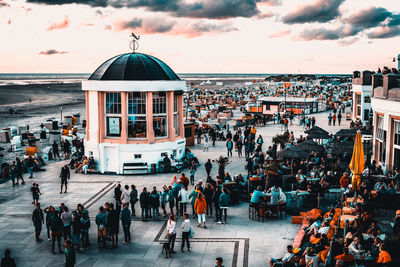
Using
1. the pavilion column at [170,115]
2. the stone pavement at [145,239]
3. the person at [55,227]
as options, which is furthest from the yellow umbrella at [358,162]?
the pavilion column at [170,115]

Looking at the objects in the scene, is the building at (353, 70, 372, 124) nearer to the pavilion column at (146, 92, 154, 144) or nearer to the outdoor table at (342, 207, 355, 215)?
the pavilion column at (146, 92, 154, 144)

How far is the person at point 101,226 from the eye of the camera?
42.6ft

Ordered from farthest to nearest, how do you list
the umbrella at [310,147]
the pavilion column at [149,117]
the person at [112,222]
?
1. the pavilion column at [149,117]
2. the umbrella at [310,147]
3. the person at [112,222]

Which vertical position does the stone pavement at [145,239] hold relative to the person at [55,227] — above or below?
below

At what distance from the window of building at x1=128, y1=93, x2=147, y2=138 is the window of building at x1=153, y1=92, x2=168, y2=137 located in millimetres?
666

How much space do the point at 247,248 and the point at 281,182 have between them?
680 cm

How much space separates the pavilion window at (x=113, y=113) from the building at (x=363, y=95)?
80.7 ft

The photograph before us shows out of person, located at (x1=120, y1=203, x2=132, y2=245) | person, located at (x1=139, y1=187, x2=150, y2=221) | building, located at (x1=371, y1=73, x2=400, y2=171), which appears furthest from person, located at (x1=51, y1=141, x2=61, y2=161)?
building, located at (x1=371, y1=73, x2=400, y2=171)

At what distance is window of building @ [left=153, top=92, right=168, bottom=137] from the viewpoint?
79.9 ft

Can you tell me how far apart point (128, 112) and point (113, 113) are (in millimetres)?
894

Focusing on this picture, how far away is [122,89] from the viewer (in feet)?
76.3

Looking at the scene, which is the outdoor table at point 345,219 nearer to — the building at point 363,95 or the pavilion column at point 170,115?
the pavilion column at point 170,115

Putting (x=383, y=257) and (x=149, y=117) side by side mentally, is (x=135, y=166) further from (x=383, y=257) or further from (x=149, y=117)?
(x=383, y=257)

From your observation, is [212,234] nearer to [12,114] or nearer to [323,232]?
[323,232]
